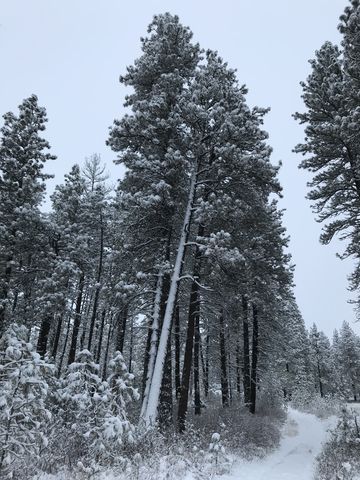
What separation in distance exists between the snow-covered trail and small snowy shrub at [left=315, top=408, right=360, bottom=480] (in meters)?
0.52

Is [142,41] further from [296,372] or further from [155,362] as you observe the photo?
[296,372]

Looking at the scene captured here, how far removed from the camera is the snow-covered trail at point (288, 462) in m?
9.08

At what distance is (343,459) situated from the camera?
8.97 m

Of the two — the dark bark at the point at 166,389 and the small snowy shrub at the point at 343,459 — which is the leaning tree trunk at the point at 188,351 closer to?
the dark bark at the point at 166,389

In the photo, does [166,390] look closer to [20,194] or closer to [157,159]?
[157,159]

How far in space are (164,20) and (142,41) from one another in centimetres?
140

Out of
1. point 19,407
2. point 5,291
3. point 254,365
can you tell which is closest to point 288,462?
point 254,365

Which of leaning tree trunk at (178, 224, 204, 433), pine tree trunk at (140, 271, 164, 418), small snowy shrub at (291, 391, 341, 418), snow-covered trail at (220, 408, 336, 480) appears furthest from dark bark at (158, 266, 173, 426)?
small snowy shrub at (291, 391, 341, 418)

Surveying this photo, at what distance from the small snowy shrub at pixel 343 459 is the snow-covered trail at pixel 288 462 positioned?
0.52 meters

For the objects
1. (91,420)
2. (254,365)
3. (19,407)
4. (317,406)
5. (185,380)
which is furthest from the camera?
(317,406)

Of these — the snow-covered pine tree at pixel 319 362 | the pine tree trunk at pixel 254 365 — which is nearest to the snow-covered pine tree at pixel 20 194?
the pine tree trunk at pixel 254 365

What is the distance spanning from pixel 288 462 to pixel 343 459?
116 inches

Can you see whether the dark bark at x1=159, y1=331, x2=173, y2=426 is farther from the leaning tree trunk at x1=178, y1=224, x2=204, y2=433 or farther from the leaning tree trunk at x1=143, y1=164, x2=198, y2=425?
the leaning tree trunk at x1=143, y1=164, x2=198, y2=425

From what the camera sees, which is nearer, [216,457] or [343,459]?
[216,457]
